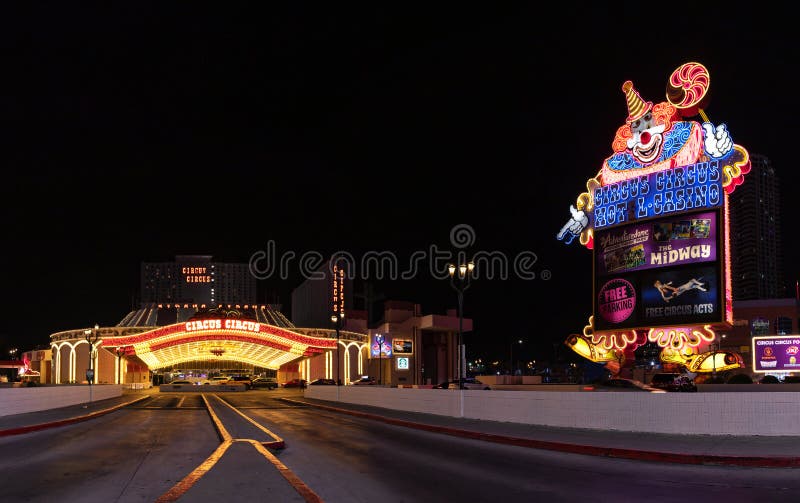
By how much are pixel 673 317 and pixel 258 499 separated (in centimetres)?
4001

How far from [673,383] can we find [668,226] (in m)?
9.53

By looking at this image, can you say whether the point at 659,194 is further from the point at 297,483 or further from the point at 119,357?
the point at 119,357

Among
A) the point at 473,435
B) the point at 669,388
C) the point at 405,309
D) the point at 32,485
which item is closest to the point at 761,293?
the point at 405,309

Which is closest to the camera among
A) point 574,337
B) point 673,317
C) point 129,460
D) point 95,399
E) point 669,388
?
point 129,460

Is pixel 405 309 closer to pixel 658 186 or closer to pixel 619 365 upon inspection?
pixel 619 365

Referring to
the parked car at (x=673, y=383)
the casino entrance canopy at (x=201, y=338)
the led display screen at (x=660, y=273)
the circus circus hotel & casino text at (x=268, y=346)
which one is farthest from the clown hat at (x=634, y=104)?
the casino entrance canopy at (x=201, y=338)

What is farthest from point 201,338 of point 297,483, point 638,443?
point 297,483

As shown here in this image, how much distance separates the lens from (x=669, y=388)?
41.8m

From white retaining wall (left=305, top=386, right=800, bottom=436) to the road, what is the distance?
3.52 m

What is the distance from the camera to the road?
37.1ft

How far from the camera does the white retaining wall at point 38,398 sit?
1252 inches

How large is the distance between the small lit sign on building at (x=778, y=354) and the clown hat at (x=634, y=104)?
3075cm

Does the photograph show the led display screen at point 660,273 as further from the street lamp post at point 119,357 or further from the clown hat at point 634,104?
the street lamp post at point 119,357

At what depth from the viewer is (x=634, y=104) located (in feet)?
164
